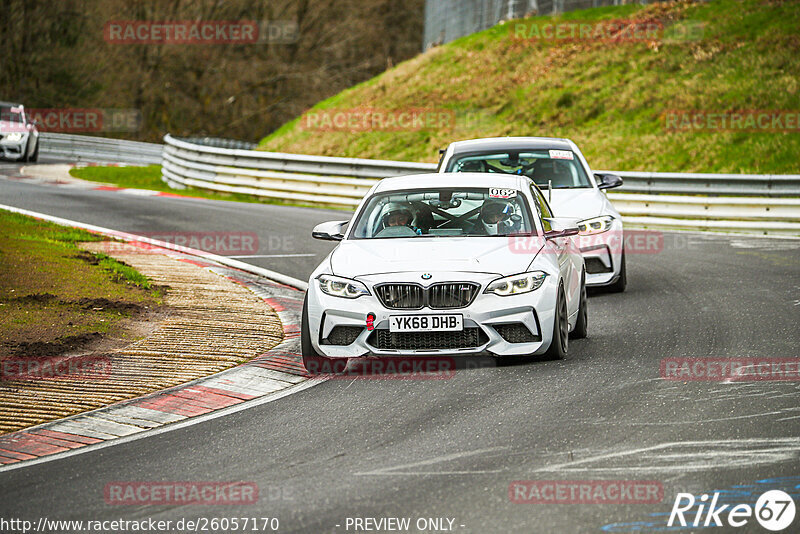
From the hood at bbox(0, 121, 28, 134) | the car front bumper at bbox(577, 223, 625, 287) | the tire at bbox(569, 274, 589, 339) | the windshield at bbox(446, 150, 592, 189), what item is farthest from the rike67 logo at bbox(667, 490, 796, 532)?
the hood at bbox(0, 121, 28, 134)

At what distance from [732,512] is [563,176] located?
862cm

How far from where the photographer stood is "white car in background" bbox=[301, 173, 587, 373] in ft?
27.7

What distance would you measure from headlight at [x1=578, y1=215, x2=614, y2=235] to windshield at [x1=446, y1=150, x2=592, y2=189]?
0.97 m

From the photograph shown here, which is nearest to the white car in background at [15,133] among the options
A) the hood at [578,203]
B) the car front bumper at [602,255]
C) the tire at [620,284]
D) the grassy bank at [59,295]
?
the grassy bank at [59,295]

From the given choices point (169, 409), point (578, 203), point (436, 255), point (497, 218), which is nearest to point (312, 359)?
point (436, 255)

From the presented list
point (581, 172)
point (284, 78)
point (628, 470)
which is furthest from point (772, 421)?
point (284, 78)

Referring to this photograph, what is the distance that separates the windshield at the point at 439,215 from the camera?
31.3ft

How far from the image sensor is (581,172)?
13.5 m

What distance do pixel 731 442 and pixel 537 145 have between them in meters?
7.64

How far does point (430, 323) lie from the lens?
8.39m

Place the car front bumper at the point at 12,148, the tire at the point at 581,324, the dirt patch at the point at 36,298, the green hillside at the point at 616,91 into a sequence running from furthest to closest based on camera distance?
the car front bumper at the point at 12,148, the green hillside at the point at 616,91, the dirt patch at the point at 36,298, the tire at the point at 581,324

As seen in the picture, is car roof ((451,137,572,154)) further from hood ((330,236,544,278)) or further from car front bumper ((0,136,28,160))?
car front bumper ((0,136,28,160))

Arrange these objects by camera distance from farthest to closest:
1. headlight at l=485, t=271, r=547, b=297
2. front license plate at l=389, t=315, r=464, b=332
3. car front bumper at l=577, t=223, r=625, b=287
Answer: car front bumper at l=577, t=223, r=625, b=287, headlight at l=485, t=271, r=547, b=297, front license plate at l=389, t=315, r=464, b=332

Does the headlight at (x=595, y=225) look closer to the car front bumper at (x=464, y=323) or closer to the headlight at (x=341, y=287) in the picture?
the car front bumper at (x=464, y=323)
